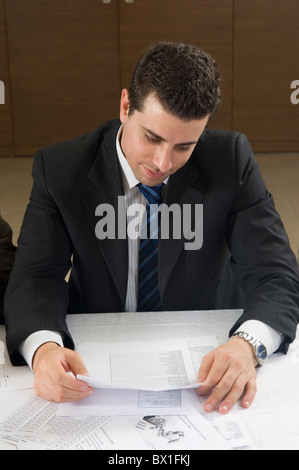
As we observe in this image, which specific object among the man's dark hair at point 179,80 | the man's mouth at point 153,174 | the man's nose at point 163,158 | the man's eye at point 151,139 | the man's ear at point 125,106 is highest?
the man's dark hair at point 179,80

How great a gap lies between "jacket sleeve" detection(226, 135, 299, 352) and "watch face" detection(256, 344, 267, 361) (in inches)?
4.1

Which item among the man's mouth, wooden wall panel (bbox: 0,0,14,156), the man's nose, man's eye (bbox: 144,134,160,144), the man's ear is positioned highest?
the man's ear

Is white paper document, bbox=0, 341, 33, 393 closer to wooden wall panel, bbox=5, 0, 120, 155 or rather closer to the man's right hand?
the man's right hand

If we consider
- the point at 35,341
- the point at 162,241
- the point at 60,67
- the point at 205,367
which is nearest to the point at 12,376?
the point at 35,341

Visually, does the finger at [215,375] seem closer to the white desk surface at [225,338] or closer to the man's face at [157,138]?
the white desk surface at [225,338]

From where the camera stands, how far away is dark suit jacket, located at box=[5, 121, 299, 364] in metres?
1.69

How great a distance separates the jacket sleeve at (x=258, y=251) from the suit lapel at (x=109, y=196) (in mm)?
304

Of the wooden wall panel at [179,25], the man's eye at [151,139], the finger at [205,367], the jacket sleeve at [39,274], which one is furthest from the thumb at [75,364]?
the wooden wall panel at [179,25]

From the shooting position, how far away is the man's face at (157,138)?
1514 mm

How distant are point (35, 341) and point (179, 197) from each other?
1.74 feet

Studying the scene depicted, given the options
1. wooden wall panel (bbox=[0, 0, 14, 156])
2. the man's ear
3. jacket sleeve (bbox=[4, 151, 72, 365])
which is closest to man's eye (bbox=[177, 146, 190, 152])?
the man's ear

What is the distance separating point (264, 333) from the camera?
5.04ft

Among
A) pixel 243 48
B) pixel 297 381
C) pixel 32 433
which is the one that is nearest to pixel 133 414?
pixel 32 433
